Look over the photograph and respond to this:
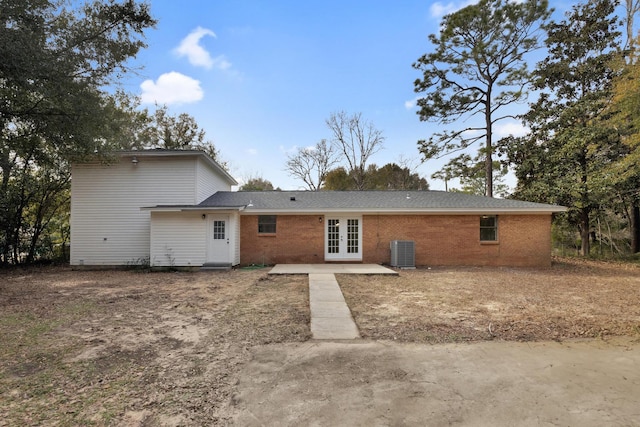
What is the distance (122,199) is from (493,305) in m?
14.2

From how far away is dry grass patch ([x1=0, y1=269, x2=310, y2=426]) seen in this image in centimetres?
288

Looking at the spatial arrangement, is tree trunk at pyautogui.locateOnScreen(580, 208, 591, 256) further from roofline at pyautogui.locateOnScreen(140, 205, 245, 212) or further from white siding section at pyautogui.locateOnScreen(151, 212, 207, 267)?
white siding section at pyautogui.locateOnScreen(151, 212, 207, 267)

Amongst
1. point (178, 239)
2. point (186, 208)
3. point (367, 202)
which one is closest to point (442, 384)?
point (367, 202)

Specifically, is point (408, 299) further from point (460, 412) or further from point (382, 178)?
point (382, 178)

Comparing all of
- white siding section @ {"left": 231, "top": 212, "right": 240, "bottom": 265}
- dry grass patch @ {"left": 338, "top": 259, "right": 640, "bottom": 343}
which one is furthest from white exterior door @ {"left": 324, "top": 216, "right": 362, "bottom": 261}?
white siding section @ {"left": 231, "top": 212, "right": 240, "bottom": 265}

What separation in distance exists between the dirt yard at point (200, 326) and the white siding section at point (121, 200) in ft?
9.02

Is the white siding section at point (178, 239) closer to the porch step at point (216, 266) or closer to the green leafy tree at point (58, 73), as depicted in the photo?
the porch step at point (216, 266)

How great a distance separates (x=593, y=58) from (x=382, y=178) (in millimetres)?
20603

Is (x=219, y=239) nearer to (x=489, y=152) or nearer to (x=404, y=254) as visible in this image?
(x=404, y=254)

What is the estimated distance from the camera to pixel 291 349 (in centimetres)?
427

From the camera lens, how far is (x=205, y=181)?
47.4 ft

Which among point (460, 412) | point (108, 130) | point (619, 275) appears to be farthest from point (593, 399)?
point (108, 130)

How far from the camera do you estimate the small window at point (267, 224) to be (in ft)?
44.3

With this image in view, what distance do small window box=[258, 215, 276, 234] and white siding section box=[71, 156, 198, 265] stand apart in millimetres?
2928
